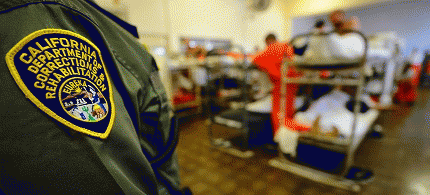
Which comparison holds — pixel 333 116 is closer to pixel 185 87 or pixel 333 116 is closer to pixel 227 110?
pixel 227 110

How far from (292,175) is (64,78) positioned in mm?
1374

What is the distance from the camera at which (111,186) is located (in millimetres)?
234

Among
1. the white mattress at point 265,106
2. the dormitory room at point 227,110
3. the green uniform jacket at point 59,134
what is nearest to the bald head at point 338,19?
the dormitory room at point 227,110

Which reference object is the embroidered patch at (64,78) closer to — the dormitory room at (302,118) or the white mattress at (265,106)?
the dormitory room at (302,118)

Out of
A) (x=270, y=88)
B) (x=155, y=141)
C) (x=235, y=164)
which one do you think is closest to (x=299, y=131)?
(x=235, y=164)

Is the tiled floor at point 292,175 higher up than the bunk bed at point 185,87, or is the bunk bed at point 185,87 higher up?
the bunk bed at point 185,87

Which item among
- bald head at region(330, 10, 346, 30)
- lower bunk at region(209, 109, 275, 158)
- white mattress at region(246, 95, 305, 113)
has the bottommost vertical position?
lower bunk at region(209, 109, 275, 158)

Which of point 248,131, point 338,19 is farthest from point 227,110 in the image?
point 338,19

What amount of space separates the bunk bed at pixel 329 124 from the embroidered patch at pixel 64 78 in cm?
116

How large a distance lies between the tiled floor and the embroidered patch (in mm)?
1034

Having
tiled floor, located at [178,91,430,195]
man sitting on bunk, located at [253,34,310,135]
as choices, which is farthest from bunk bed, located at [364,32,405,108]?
man sitting on bunk, located at [253,34,310,135]

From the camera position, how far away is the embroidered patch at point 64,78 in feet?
0.63

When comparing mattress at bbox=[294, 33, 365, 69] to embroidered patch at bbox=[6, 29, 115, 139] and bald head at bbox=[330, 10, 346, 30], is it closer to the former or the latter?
bald head at bbox=[330, 10, 346, 30]

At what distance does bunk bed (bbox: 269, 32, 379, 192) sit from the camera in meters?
1.06
